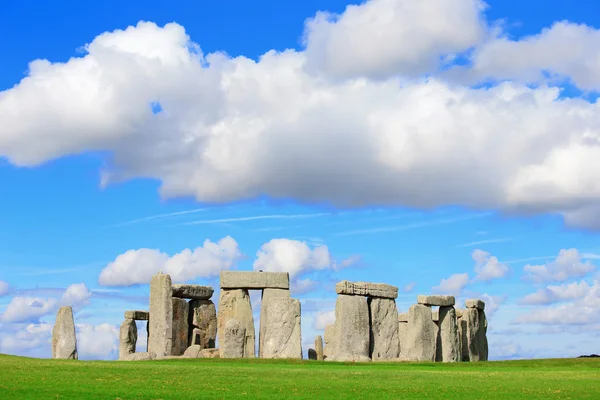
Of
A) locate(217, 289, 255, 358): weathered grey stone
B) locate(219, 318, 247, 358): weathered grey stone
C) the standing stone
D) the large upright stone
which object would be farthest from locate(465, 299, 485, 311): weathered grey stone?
the large upright stone

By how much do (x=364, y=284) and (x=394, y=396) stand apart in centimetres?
1673

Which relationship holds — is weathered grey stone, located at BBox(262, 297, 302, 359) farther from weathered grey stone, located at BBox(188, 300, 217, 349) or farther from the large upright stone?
weathered grey stone, located at BBox(188, 300, 217, 349)

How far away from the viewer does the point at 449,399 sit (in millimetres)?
20703

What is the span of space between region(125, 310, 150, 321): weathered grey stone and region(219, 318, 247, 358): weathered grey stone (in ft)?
19.7

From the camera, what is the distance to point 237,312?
39656 millimetres

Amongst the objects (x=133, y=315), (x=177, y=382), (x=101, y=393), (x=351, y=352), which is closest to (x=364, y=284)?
(x=351, y=352)

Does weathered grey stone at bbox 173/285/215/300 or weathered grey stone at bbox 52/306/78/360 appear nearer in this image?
weathered grey stone at bbox 52/306/78/360

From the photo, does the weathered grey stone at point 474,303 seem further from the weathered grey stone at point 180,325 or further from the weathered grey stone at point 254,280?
the weathered grey stone at point 180,325

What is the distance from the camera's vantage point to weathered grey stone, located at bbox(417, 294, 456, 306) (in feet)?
135

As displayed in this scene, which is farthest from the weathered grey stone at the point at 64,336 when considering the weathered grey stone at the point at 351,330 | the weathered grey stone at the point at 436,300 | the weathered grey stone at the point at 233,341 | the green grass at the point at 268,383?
the weathered grey stone at the point at 436,300

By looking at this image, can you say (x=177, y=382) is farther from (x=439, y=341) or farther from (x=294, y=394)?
(x=439, y=341)

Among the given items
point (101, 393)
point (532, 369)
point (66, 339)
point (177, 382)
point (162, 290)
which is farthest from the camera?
point (162, 290)

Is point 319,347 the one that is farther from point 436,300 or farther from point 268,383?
point 268,383

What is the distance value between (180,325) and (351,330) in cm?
818
